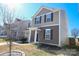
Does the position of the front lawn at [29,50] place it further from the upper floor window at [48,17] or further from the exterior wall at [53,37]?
the upper floor window at [48,17]

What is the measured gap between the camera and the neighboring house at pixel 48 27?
3029 mm

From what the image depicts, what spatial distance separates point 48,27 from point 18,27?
0.42 m

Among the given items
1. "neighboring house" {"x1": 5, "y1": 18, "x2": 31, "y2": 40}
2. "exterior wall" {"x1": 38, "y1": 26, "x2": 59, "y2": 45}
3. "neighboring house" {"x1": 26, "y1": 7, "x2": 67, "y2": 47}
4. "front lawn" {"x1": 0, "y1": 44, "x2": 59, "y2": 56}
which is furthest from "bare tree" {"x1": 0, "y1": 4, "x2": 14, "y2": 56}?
"exterior wall" {"x1": 38, "y1": 26, "x2": 59, "y2": 45}

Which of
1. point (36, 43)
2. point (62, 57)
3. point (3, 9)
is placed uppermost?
point (3, 9)

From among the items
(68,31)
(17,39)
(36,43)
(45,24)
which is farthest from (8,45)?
(68,31)

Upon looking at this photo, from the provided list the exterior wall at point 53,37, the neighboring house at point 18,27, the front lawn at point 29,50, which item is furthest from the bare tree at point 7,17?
the exterior wall at point 53,37

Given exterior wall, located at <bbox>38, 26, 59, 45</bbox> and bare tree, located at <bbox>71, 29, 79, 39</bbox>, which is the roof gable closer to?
exterior wall, located at <bbox>38, 26, 59, 45</bbox>

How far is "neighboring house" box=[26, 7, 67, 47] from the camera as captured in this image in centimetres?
303

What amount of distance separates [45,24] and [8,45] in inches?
23.2

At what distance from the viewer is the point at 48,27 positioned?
3068 millimetres

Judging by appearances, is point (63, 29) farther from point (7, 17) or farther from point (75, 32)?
point (7, 17)

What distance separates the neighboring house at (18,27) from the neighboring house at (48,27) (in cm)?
7

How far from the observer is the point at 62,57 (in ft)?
9.83

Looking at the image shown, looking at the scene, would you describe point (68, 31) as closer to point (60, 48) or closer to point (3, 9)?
point (60, 48)
